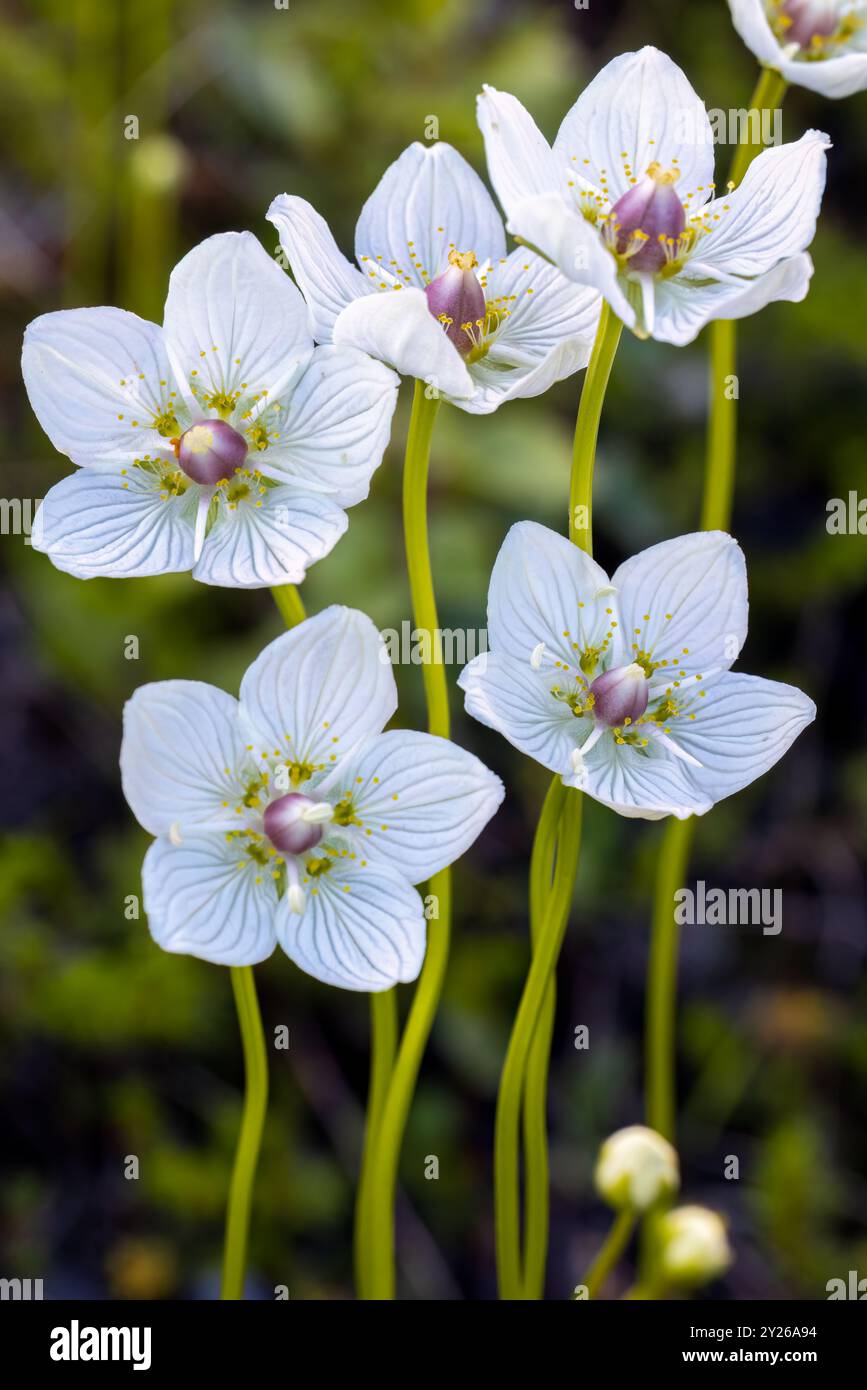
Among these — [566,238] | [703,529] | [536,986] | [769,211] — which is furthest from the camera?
[703,529]

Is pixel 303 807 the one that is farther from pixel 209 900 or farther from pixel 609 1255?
pixel 609 1255

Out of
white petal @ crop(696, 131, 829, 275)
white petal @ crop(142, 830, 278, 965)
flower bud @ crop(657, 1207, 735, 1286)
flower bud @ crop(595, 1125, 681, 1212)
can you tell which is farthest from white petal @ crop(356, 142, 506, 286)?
flower bud @ crop(657, 1207, 735, 1286)

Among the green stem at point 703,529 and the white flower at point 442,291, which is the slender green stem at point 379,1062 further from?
the white flower at point 442,291

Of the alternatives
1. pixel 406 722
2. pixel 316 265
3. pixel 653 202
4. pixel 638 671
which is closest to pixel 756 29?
pixel 653 202

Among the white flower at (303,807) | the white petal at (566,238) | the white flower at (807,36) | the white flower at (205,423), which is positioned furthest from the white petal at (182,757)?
the white flower at (807,36)
